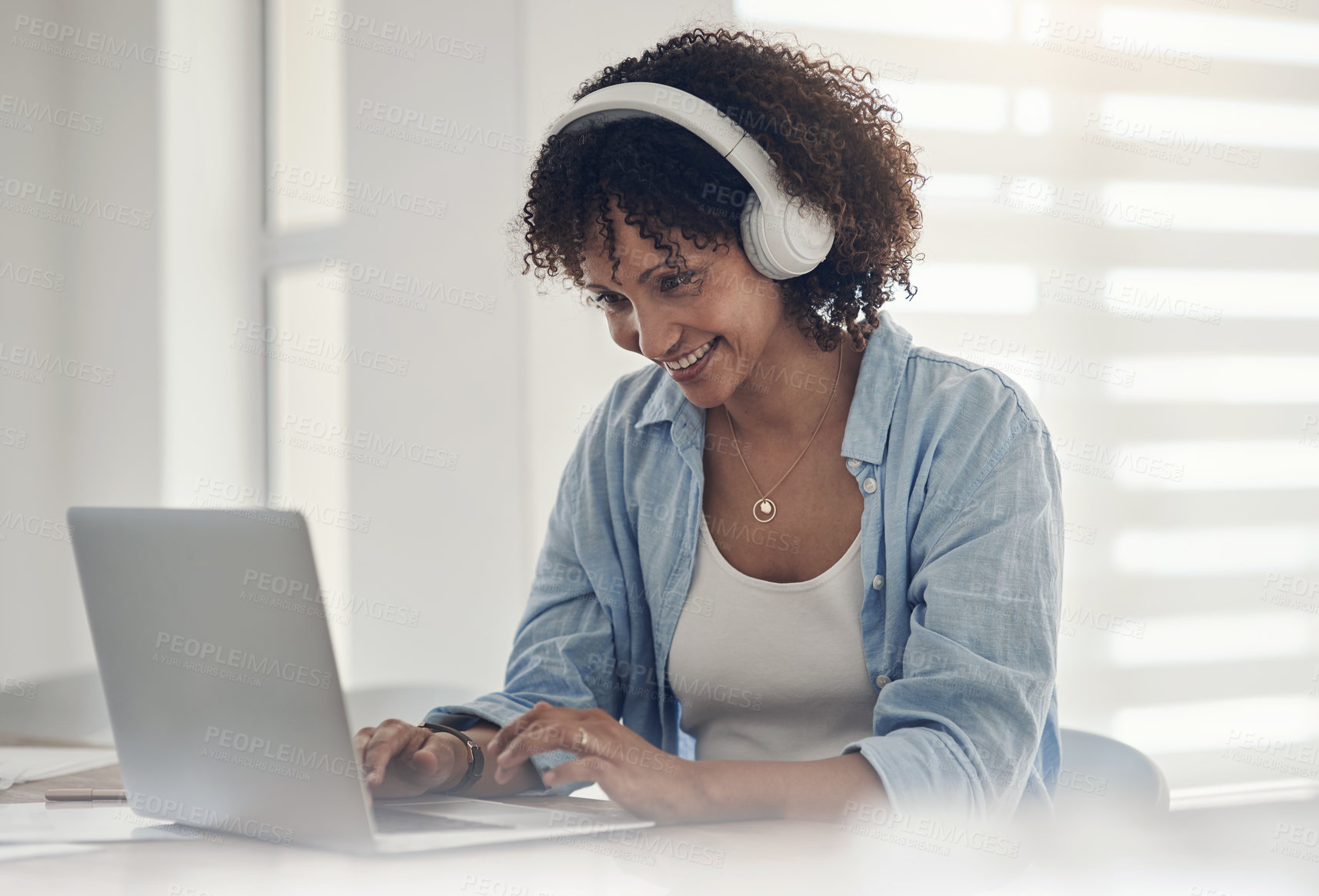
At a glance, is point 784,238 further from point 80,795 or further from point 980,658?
point 80,795

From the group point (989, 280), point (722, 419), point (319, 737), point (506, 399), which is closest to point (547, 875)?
point (319, 737)

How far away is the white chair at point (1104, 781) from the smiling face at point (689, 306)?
57cm

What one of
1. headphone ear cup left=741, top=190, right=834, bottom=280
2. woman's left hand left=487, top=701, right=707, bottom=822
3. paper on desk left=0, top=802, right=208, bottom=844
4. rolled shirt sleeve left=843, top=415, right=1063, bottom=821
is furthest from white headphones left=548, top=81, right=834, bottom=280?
paper on desk left=0, top=802, right=208, bottom=844

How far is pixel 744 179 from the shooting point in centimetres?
114

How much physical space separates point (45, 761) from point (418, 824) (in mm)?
628

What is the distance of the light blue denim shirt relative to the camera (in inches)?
38.1

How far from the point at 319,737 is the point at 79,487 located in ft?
7.69

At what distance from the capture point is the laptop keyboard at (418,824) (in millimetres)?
812

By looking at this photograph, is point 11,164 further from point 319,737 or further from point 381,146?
point 319,737

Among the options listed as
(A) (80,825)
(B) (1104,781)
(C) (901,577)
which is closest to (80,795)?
(A) (80,825)

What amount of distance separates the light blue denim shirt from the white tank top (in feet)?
0.08

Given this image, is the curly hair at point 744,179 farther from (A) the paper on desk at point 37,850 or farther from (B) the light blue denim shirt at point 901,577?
(A) the paper on desk at point 37,850

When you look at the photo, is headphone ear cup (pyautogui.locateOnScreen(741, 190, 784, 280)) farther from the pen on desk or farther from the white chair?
the pen on desk

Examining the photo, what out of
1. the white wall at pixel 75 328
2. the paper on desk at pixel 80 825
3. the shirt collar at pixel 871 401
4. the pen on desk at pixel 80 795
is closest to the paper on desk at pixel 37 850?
the paper on desk at pixel 80 825
